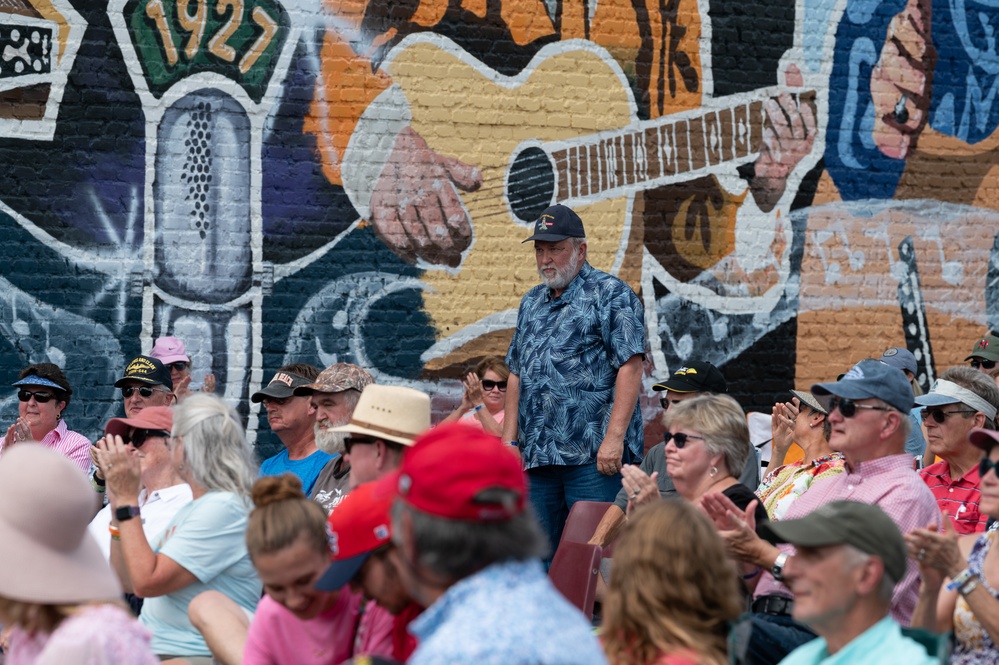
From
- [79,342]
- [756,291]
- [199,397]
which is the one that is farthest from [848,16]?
[199,397]

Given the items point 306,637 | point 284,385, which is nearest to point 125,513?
point 306,637

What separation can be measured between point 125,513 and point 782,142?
7.15 metres

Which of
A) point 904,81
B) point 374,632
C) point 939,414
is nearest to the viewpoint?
point 374,632

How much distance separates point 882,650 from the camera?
2885mm

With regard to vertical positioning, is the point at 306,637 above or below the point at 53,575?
below

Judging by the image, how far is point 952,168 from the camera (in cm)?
1055

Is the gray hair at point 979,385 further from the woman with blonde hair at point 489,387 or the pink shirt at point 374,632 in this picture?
the pink shirt at point 374,632

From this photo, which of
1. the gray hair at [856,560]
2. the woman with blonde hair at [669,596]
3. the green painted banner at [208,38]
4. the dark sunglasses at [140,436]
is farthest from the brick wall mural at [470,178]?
the gray hair at [856,560]

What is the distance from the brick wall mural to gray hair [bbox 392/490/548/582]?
258 inches

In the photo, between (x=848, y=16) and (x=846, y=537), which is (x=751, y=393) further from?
(x=846, y=537)

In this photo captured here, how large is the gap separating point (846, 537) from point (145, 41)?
6.76 meters

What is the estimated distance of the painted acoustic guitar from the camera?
907cm

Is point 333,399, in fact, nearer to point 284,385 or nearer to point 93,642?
point 284,385

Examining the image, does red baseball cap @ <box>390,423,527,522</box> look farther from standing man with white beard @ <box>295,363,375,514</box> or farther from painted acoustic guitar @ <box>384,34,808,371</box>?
painted acoustic guitar @ <box>384,34,808,371</box>
